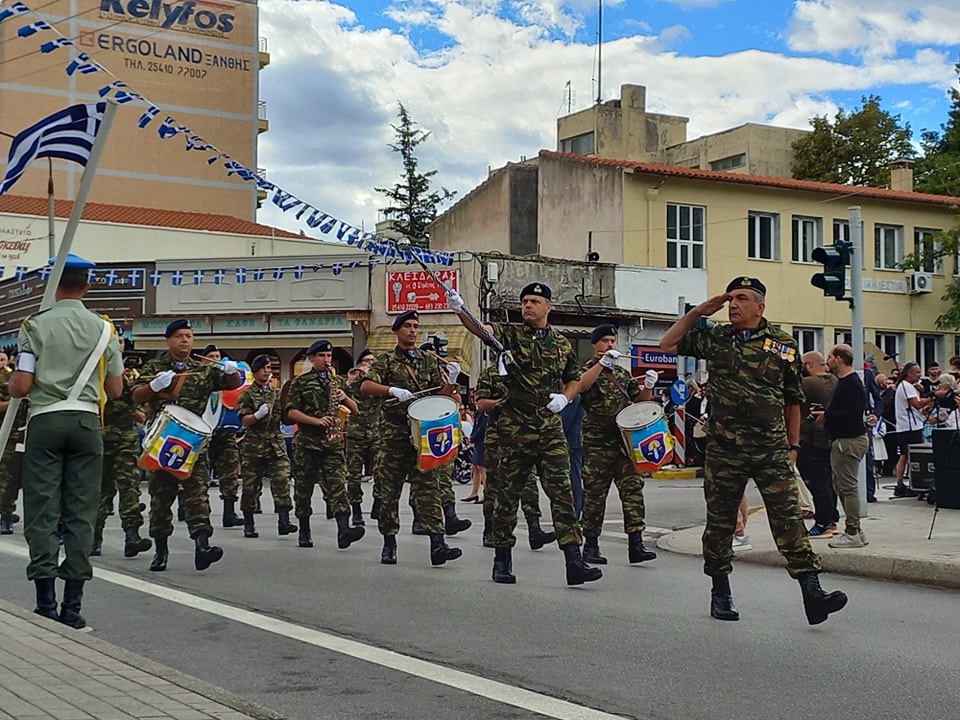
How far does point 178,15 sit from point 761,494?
48.8 meters

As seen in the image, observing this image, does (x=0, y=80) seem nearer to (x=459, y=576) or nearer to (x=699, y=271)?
(x=699, y=271)

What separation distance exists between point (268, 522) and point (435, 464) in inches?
210

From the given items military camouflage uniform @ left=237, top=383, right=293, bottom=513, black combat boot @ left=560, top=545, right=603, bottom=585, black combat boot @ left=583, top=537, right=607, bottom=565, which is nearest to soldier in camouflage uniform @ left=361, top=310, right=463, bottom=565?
black combat boot @ left=583, top=537, right=607, bottom=565

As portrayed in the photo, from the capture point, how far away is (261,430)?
44.2ft

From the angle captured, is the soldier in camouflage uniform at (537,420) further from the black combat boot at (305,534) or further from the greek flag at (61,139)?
the black combat boot at (305,534)

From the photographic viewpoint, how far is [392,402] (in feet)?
33.7

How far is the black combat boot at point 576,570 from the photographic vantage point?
8.80 metres

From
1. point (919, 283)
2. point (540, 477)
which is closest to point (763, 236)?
point (919, 283)

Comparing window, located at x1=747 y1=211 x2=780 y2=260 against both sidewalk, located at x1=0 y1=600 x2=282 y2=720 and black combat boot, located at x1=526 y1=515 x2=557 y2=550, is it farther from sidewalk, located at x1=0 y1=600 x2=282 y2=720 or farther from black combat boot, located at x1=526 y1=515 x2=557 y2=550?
sidewalk, located at x1=0 y1=600 x2=282 y2=720

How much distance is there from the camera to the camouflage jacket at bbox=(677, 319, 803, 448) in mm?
7414

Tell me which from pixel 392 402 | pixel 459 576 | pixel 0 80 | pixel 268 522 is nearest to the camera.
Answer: pixel 459 576

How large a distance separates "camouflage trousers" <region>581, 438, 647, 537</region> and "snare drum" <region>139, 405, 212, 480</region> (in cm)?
314

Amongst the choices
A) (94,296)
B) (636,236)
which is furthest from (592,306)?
(94,296)

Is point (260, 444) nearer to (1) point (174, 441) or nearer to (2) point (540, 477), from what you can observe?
(1) point (174, 441)
